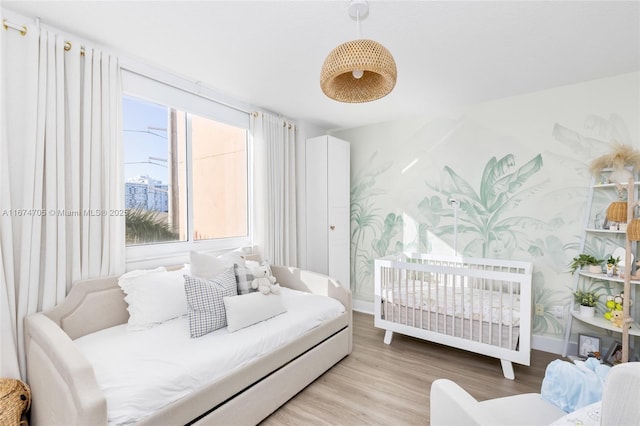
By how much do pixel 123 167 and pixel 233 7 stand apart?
136 cm

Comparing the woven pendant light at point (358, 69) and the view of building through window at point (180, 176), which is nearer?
the woven pendant light at point (358, 69)

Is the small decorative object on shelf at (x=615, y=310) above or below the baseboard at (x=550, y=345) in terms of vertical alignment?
above

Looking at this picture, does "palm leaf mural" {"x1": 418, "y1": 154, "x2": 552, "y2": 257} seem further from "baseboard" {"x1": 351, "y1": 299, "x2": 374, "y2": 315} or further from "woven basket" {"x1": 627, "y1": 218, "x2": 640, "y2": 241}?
"baseboard" {"x1": 351, "y1": 299, "x2": 374, "y2": 315}

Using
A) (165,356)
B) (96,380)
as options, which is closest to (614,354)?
(165,356)

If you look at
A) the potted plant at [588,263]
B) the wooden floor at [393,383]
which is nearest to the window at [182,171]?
the wooden floor at [393,383]

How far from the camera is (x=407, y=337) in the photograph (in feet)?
10.2

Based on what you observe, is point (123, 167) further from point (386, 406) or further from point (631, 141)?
point (631, 141)

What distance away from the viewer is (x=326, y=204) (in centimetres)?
370

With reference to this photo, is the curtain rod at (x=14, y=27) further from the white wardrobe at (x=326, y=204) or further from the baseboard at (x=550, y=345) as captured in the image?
the baseboard at (x=550, y=345)

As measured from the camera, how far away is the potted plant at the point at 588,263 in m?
2.50

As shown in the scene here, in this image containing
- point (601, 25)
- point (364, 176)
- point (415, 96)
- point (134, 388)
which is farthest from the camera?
point (364, 176)

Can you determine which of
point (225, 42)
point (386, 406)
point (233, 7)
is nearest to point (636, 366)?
point (386, 406)

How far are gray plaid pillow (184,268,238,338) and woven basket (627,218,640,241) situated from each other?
297 centimetres

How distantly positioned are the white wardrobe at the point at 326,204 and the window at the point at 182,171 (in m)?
0.85
